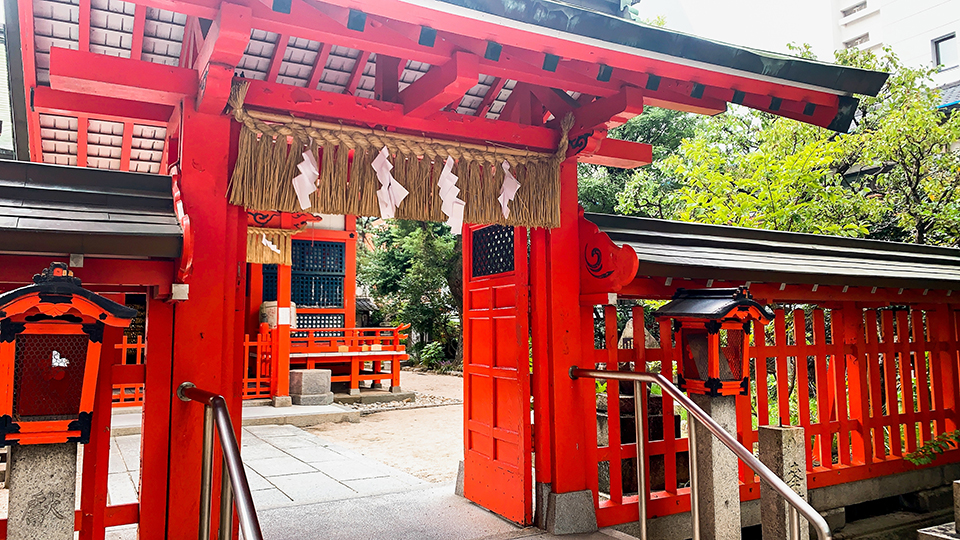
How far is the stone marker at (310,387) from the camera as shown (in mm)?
13047

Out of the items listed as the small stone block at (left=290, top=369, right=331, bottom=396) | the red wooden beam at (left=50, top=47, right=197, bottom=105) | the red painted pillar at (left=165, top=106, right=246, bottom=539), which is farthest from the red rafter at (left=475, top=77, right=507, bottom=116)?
the small stone block at (left=290, top=369, right=331, bottom=396)

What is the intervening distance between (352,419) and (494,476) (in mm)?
8221

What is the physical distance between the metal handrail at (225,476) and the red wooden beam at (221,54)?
1.69 metres

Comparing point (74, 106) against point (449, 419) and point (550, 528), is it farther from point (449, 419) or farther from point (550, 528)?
point (449, 419)

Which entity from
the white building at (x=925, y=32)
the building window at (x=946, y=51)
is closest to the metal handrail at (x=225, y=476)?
the white building at (x=925, y=32)

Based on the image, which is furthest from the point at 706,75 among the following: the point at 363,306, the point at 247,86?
the point at 363,306

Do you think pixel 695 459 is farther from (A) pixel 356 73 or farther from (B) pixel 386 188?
(A) pixel 356 73

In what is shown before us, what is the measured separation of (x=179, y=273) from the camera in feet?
10.8

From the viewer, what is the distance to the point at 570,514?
15.1ft

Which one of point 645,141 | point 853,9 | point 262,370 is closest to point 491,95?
point 262,370

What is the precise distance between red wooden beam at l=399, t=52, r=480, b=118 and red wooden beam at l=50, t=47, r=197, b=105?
1.38 metres

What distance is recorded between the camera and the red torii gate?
11.1 ft

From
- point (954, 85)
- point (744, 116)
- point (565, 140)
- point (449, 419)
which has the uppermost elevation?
point (954, 85)

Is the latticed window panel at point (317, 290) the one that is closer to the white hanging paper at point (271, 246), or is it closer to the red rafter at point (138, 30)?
the white hanging paper at point (271, 246)
